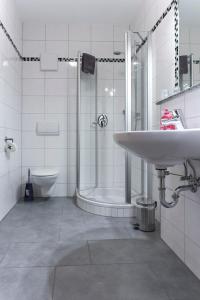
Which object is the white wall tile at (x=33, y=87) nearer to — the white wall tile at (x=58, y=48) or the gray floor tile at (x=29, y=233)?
the white wall tile at (x=58, y=48)

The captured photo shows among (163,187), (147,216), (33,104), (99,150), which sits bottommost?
(147,216)

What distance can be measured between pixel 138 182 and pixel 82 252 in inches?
46.4

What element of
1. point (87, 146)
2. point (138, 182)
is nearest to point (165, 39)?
point (138, 182)

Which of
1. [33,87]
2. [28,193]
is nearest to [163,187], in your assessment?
[28,193]

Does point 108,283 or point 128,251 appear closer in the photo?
point 108,283

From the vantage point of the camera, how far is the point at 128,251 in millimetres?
1780

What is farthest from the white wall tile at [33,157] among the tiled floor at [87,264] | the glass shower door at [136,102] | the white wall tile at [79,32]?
the white wall tile at [79,32]

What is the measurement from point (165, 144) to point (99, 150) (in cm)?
240

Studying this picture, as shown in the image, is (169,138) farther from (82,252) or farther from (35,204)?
(35,204)

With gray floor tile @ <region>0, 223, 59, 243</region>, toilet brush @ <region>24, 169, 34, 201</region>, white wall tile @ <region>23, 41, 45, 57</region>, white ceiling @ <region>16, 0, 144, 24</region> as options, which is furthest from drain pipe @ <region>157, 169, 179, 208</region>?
white wall tile @ <region>23, 41, 45, 57</region>

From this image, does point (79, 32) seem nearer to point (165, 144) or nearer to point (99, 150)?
point (99, 150)

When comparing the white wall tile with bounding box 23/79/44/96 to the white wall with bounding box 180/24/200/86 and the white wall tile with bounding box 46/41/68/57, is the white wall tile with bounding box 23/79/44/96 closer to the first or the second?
the white wall tile with bounding box 46/41/68/57

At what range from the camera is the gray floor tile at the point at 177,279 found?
1.28 metres

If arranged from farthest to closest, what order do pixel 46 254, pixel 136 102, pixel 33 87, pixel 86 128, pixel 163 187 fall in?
pixel 33 87 → pixel 86 128 → pixel 136 102 → pixel 46 254 → pixel 163 187
